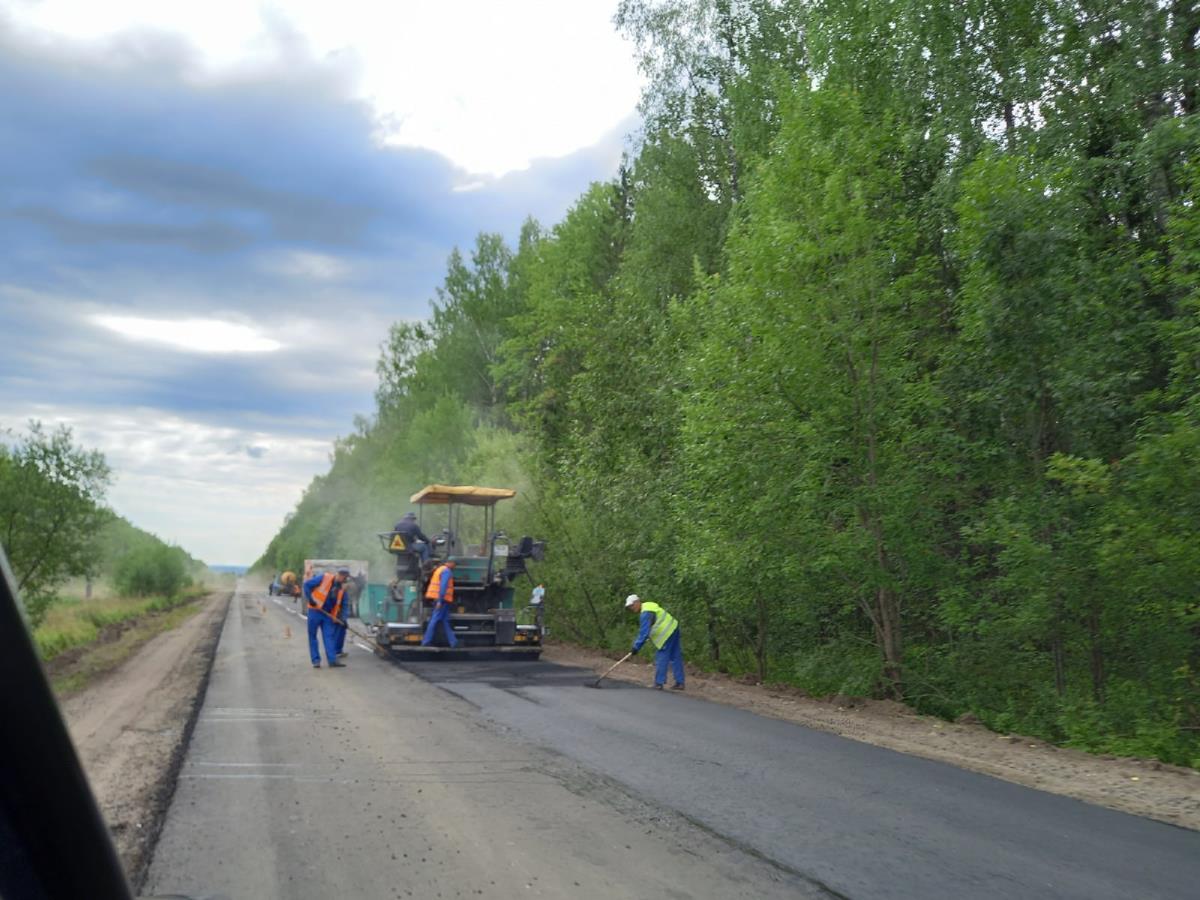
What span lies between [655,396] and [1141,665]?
10795mm

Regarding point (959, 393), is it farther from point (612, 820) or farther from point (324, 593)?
point (324, 593)

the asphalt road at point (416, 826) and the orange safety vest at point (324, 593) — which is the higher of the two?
the orange safety vest at point (324, 593)

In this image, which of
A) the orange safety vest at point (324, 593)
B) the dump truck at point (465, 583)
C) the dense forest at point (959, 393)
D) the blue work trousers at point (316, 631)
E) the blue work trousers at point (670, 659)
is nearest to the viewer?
the dense forest at point (959, 393)

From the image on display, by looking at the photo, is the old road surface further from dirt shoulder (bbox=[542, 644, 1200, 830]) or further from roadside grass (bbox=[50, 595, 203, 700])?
roadside grass (bbox=[50, 595, 203, 700])

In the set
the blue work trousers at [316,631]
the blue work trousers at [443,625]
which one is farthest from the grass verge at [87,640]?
the blue work trousers at [443,625]

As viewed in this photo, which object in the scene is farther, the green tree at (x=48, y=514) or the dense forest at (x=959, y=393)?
the green tree at (x=48, y=514)

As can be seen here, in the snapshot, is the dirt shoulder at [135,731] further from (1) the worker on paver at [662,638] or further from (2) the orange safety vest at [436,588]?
(1) the worker on paver at [662,638]

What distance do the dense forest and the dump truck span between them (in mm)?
2392

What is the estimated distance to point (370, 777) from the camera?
842 cm

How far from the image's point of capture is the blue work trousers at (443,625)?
20.4 meters

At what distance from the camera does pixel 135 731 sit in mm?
11273

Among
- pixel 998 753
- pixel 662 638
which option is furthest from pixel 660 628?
pixel 998 753

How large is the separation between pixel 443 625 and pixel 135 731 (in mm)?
9607

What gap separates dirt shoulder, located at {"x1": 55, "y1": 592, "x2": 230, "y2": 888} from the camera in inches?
265
